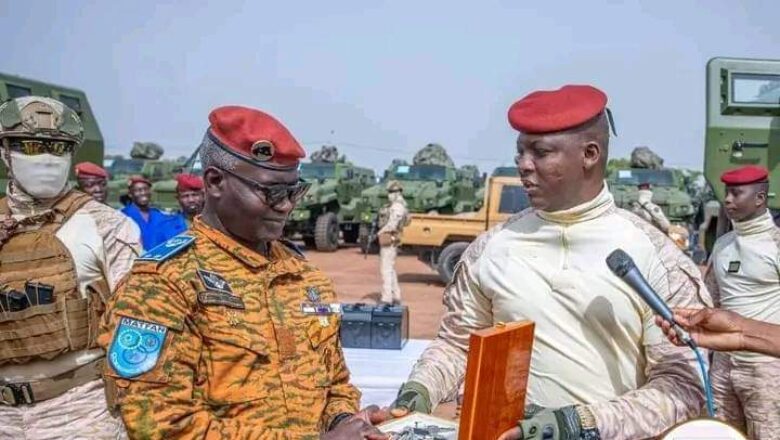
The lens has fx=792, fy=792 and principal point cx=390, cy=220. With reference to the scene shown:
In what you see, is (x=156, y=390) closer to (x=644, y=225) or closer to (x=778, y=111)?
(x=644, y=225)

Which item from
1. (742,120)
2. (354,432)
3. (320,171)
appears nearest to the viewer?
(354,432)

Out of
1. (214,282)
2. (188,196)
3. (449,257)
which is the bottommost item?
(449,257)

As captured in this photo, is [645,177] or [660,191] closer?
[660,191]

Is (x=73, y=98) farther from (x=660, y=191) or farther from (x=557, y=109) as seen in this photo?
(x=660, y=191)

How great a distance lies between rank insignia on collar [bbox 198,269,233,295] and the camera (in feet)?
5.88

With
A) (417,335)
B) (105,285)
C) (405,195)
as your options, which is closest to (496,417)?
(105,285)

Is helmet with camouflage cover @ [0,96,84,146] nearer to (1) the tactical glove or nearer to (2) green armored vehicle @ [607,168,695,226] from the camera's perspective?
(1) the tactical glove

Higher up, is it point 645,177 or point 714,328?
point 714,328

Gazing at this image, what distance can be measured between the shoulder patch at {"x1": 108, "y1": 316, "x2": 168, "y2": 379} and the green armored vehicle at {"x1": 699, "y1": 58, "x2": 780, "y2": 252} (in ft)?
Result: 18.1

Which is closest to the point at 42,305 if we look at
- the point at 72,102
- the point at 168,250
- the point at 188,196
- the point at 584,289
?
the point at 168,250

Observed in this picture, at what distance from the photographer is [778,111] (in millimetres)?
6297

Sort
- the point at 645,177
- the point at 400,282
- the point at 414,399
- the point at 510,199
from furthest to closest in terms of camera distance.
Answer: the point at 645,177
the point at 400,282
the point at 510,199
the point at 414,399

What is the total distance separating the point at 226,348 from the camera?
177cm

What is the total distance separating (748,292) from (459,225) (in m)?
7.94
